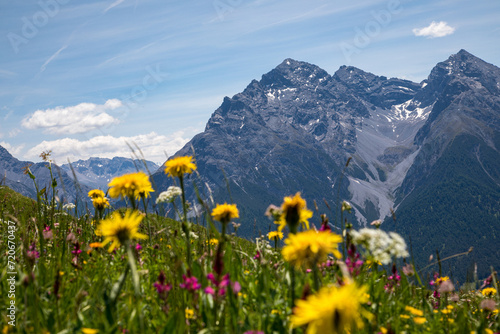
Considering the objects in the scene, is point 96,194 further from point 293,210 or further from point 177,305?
point 293,210

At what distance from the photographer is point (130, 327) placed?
2.87 metres

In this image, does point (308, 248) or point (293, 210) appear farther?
point (293, 210)

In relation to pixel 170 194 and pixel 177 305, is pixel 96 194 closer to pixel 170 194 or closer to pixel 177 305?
pixel 170 194

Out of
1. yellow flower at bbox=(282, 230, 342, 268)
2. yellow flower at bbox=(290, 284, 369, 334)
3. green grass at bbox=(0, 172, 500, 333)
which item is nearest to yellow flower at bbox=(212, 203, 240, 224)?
green grass at bbox=(0, 172, 500, 333)

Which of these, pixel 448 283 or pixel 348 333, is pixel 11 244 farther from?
pixel 448 283

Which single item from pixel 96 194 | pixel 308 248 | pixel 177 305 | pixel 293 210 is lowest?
pixel 177 305

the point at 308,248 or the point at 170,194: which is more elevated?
the point at 170,194

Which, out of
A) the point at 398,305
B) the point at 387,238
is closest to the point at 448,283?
the point at 398,305

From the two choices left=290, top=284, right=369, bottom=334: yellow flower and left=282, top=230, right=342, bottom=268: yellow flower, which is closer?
left=290, top=284, right=369, bottom=334: yellow flower

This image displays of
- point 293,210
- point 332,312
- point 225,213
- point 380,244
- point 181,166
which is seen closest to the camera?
point 332,312

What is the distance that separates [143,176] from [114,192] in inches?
13.2

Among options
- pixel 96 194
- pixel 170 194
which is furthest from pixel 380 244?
pixel 96 194

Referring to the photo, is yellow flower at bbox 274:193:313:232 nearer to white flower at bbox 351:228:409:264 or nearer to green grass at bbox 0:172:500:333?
green grass at bbox 0:172:500:333

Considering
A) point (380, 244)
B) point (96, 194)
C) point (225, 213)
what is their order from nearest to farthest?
point (380, 244) → point (225, 213) → point (96, 194)
